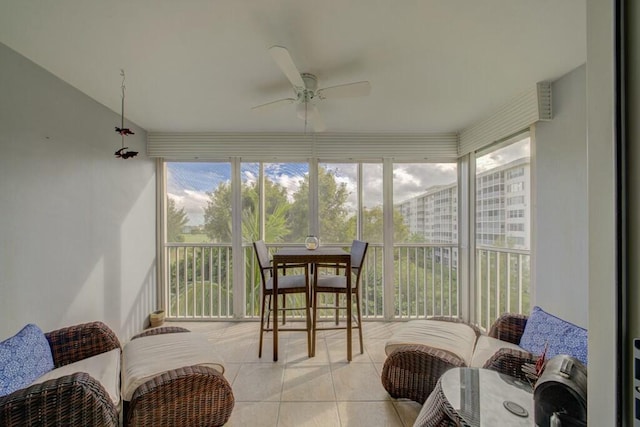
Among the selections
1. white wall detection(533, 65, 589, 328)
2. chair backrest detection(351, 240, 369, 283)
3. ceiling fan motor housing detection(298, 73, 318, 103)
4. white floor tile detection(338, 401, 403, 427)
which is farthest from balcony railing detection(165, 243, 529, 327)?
ceiling fan motor housing detection(298, 73, 318, 103)

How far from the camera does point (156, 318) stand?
12.0ft

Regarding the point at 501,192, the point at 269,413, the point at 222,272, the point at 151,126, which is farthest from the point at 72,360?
the point at 501,192

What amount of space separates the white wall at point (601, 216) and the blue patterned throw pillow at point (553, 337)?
4.94ft

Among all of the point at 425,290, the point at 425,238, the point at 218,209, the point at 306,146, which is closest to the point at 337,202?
the point at 306,146

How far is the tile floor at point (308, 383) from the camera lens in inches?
80.2

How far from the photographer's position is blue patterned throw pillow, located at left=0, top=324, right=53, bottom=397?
59.7 inches

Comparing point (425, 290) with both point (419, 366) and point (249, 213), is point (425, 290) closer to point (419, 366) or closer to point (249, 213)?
point (419, 366)

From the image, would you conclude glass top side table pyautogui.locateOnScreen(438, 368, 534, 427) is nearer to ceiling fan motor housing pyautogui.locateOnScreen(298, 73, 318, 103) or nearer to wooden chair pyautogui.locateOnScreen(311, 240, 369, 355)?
wooden chair pyautogui.locateOnScreen(311, 240, 369, 355)

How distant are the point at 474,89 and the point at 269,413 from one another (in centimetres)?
301

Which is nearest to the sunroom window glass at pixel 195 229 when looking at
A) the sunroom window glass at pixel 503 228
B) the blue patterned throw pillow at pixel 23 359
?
the blue patterned throw pillow at pixel 23 359

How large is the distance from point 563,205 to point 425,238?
179 cm

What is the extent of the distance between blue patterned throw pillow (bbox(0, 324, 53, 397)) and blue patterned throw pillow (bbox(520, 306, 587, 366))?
114 inches

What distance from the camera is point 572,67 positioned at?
2191 mm

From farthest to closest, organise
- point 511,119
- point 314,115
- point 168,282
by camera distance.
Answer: point 168,282 < point 511,119 < point 314,115
